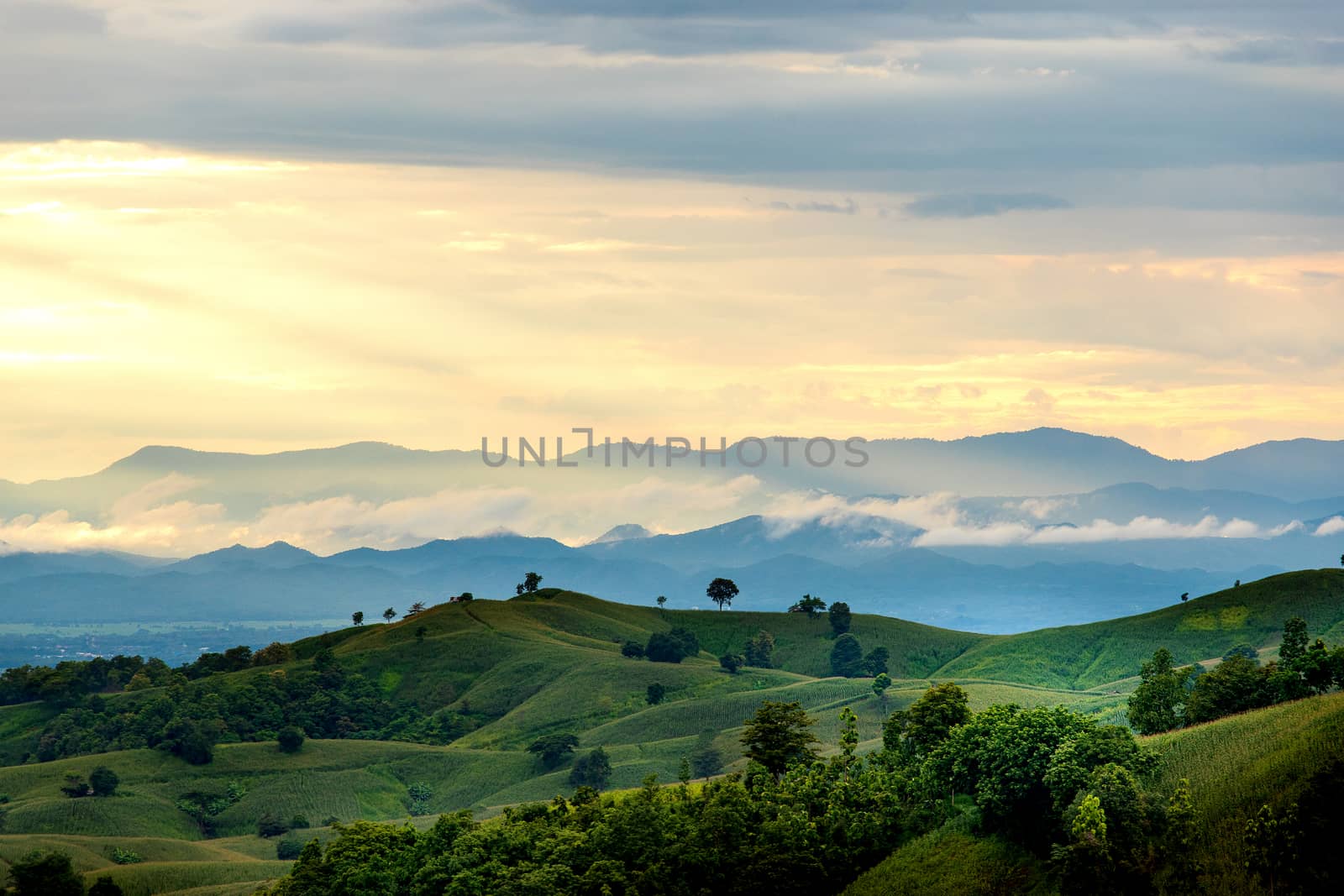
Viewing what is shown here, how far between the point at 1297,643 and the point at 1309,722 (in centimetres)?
4489

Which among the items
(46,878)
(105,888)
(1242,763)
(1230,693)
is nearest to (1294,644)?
(1230,693)

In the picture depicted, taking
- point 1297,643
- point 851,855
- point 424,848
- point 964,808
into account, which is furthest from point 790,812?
point 1297,643

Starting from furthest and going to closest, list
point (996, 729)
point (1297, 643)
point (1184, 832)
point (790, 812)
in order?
point (1297, 643) → point (790, 812) → point (996, 729) → point (1184, 832)

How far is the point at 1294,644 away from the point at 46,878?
489 ft

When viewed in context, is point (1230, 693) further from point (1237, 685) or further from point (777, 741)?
point (777, 741)

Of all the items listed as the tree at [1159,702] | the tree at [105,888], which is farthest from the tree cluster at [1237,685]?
the tree at [105,888]

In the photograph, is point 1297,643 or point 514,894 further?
point 1297,643

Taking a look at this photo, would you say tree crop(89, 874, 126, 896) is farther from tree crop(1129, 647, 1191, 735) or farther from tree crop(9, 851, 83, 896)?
tree crop(1129, 647, 1191, 735)

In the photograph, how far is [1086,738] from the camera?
10812 cm

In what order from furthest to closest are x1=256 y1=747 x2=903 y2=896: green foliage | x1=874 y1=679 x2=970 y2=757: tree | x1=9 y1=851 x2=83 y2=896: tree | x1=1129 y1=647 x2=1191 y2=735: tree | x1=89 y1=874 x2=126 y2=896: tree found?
1. x1=89 y1=874 x2=126 y2=896: tree
2. x1=9 y1=851 x2=83 y2=896: tree
3. x1=1129 y1=647 x2=1191 y2=735: tree
4. x1=874 y1=679 x2=970 y2=757: tree
5. x1=256 y1=747 x2=903 y2=896: green foliage

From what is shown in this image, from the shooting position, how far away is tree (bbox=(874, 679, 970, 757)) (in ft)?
443

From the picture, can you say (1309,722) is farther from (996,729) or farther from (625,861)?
(625,861)

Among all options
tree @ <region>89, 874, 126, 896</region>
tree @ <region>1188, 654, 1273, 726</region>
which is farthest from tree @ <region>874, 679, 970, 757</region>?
tree @ <region>89, 874, 126, 896</region>

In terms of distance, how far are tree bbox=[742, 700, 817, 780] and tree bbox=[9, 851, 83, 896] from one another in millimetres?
89806
